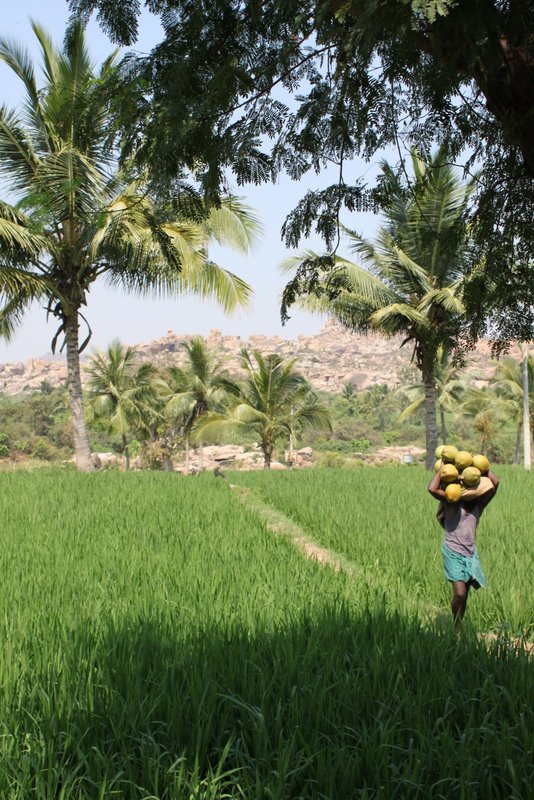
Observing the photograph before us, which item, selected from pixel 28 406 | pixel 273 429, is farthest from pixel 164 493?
pixel 28 406

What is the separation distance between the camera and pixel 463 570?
4.61 meters

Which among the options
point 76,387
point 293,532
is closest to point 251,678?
point 293,532

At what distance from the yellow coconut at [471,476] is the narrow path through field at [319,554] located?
2.69 feet

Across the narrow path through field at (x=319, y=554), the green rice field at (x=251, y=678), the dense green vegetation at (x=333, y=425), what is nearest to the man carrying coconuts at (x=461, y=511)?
the narrow path through field at (x=319, y=554)

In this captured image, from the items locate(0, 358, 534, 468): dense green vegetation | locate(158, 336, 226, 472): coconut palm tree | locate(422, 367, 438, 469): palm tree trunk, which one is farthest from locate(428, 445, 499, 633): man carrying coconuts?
locate(158, 336, 226, 472): coconut palm tree

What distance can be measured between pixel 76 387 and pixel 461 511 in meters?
12.2

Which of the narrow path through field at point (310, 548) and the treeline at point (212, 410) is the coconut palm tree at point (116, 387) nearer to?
the treeline at point (212, 410)

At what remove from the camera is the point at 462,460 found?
15.3ft

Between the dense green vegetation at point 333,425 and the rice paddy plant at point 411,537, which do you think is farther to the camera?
the dense green vegetation at point 333,425

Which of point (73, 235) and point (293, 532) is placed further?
point (73, 235)

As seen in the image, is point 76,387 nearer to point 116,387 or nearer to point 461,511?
point 461,511

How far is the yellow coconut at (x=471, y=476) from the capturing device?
461cm

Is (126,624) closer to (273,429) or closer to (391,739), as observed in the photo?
(391,739)

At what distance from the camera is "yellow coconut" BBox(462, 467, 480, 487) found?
4.61 meters
